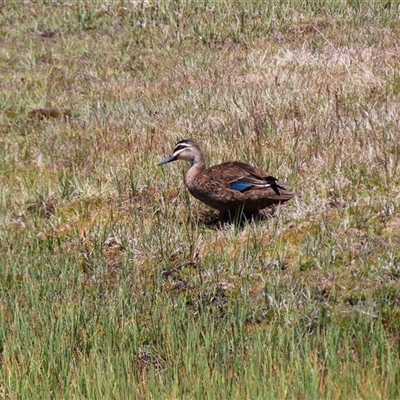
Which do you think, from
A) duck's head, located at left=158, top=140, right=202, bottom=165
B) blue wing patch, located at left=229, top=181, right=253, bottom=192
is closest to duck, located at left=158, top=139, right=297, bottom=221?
blue wing patch, located at left=229, top=181, right=253, bottom=192

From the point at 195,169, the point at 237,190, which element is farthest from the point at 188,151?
the point at 237,190

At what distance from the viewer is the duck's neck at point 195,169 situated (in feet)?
25.7

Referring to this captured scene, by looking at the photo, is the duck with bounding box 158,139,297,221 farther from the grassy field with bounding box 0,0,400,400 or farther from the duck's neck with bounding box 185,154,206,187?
the grassy field with bounding box 0,0,400,400

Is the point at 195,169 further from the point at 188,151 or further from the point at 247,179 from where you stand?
the point at 247,179

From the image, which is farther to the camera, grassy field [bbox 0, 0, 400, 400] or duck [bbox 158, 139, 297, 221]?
duck [bbox 158, 139, 297, 221]

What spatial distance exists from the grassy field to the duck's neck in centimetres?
28

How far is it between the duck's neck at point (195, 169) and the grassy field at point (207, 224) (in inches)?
10.9

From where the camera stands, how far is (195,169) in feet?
26.3

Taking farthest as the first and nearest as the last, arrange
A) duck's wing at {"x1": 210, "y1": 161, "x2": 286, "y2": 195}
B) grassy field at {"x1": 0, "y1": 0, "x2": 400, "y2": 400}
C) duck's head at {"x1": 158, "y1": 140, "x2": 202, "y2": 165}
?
duck's head at {"x1": 158, "y1": 140, "x2": 202, "y2": 165}
duck's wing at {"x1": 210, "y1": 161, "x2": 286, "y2": 195}
grassy field at {"x1": 0, "y1": 0, "x2": 400, "y2": 400}

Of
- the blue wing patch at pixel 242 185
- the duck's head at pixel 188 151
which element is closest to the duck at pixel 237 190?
the blue wing patch at pixel 242 185

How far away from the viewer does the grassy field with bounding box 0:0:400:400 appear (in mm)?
4918

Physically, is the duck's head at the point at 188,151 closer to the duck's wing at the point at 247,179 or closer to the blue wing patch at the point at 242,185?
the duck's wing at the point at 247,179

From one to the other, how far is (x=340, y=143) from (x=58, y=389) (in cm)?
422

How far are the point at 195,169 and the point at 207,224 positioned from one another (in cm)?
47
